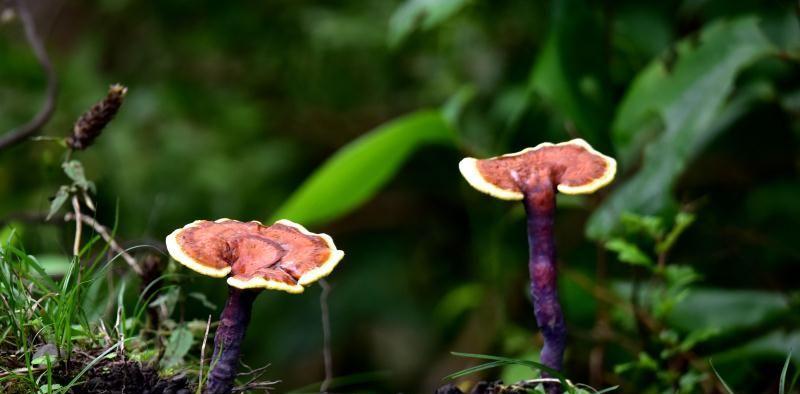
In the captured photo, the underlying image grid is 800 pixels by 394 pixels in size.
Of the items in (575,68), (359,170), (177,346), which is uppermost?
(575,68)

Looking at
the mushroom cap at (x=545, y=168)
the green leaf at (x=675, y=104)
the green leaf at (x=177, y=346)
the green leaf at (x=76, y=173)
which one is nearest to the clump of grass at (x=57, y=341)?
the green leaf at (x=177, y=346)

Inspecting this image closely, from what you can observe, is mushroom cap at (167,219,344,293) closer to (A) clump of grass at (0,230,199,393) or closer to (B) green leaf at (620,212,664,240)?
(A) clump of grass at (0,230,199,393)

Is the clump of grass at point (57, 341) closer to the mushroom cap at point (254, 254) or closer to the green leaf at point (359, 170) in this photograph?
the mushroom cap at point (254, 254)

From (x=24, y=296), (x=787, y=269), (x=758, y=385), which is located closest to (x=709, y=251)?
(x=787, y=269)

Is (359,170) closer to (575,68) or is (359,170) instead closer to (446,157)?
(575,68)

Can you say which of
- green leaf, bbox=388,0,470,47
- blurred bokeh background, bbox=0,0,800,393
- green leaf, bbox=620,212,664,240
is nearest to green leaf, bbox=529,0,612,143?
blurred bokeh background, bbox=0,0,800,393

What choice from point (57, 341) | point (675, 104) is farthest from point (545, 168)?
point (675, 104)

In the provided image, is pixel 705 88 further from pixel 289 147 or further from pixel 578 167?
pixel 289 147
